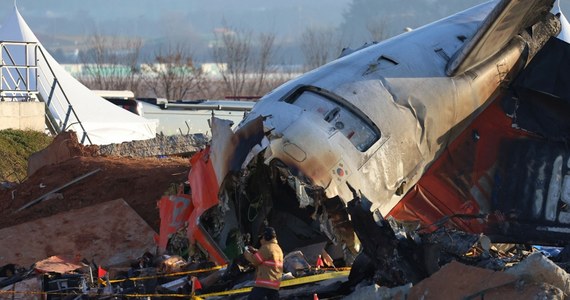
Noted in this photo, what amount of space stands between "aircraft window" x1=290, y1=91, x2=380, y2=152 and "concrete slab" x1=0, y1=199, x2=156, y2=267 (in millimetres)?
3479

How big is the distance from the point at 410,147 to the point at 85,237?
5435 mm

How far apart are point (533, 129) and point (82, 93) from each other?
2087 centimetres

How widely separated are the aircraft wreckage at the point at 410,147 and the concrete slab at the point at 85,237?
173cm

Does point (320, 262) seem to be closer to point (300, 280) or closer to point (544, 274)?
point (300, 280)

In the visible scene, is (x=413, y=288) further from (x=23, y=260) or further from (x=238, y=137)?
(x=23, y=260)

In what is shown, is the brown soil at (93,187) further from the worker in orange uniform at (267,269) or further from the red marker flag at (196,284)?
the worker in orange uniform at (267,269)

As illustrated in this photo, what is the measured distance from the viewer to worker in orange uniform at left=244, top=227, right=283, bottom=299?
1117 centimetres

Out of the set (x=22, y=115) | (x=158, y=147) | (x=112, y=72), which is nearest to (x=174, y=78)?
(x=112, y=72)

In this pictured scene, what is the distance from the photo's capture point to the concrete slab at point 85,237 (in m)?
16.0

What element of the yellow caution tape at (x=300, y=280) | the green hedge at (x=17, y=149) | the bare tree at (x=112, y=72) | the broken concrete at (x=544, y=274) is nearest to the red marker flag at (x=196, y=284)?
the yellow caution tape at (x=300, y=280)

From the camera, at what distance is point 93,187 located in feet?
61.1

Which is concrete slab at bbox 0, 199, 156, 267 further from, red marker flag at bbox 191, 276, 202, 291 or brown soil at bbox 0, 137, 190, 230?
red marker flag at bbox 191, 276, 202, 291

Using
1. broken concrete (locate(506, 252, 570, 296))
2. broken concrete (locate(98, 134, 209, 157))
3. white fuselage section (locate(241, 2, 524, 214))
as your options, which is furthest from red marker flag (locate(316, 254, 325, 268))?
broken concrete (locate(98, 134, 209, 157))

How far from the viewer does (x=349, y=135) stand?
14.2m
